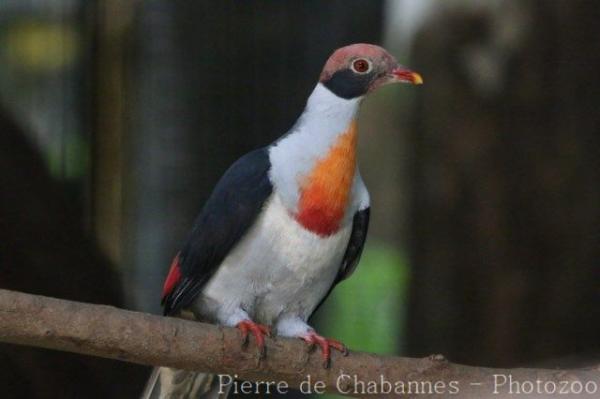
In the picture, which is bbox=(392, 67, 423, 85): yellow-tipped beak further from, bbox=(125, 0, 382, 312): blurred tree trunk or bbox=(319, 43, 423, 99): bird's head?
bbox=(125, 0, 382, 312): blurred tree trunk

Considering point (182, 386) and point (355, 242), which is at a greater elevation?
point (355, 242)

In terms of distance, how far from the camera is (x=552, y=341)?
392cm

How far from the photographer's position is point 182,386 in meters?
3.15

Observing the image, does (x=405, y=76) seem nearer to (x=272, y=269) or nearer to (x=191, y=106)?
(x=272, y=269)

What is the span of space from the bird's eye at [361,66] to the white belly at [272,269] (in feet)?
1.20

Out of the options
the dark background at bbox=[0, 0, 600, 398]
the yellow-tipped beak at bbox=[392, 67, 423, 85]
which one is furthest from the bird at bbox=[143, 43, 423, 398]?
the dark background at bbox=[0, 0, 600, 398]

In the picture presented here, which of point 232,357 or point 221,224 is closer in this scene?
point 232,357

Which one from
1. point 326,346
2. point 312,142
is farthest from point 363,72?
point 326,346

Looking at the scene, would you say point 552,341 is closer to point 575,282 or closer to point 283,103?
point 575,282

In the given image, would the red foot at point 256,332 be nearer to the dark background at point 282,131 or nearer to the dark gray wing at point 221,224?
the dark gray wing at point 221,224

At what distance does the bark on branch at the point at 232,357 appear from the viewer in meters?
2.53

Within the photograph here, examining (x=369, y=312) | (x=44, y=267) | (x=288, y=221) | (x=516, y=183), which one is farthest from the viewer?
(x=369, y=312)

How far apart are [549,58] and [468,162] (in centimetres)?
42

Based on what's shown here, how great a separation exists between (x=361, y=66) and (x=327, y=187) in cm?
30
